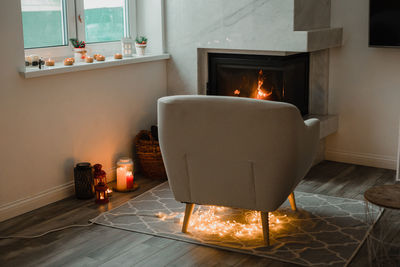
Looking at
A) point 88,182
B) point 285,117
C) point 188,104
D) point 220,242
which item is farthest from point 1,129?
point 285,117

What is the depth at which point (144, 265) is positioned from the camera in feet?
8.92

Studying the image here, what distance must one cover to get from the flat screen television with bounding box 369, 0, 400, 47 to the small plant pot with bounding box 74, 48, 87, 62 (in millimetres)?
2191

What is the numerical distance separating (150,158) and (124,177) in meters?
0.36

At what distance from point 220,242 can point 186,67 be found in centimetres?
201

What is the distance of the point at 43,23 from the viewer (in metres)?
3.83

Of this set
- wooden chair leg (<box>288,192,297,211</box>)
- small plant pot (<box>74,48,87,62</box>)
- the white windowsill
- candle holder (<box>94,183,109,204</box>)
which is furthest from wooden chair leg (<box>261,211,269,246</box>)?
small plant pot (<box>74,48,87,62</box>)

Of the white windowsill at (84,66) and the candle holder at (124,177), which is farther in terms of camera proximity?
the candle holder at (124,177)

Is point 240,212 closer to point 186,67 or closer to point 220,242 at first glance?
point 220,242

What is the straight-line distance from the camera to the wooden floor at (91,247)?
9.05ft

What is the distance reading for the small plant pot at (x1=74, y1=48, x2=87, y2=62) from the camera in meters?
3.95

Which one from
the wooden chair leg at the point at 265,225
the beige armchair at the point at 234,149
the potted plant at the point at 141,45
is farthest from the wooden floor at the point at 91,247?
the potted plant at the point at 141,45

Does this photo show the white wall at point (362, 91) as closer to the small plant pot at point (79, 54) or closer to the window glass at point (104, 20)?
the window glass at point (104, 20)

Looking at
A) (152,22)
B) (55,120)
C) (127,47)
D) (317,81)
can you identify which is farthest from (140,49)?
(317,81)

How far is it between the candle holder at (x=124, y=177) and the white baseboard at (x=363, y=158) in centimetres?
180
